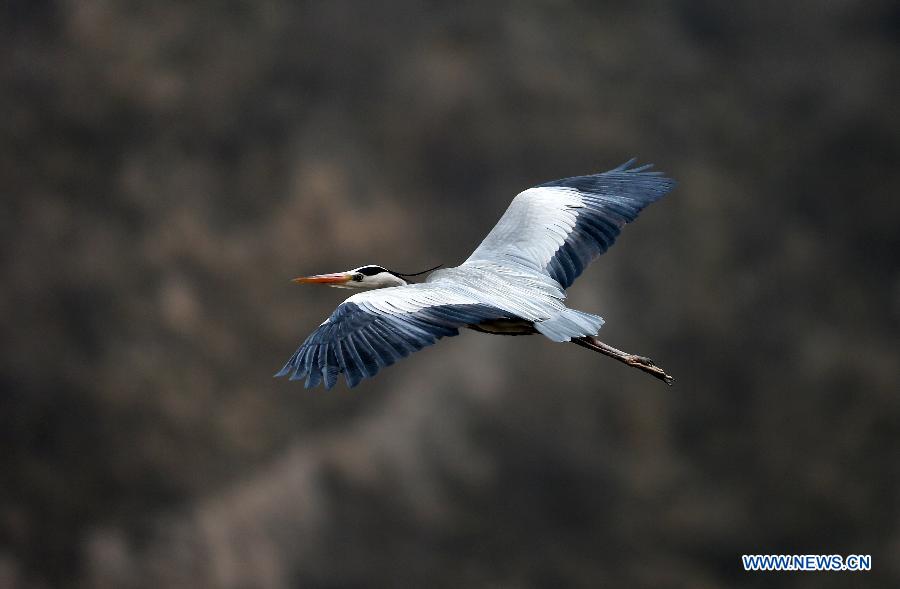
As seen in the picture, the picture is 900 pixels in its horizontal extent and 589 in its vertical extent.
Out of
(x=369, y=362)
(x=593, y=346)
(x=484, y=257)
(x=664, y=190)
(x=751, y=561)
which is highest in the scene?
(x=751, y=561)

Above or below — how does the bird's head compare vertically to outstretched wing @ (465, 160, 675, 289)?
below

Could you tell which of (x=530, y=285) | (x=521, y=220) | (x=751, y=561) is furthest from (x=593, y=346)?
(x=751, y=561)

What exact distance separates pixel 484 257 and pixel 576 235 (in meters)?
0.68

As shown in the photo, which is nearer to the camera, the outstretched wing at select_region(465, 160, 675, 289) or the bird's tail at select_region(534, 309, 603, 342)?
the bird's tail at select_region(534, 309, 603, 342)

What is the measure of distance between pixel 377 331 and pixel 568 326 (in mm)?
1109

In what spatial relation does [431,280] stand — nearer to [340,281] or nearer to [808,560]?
[340,281]

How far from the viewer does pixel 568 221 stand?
10367 millimetres

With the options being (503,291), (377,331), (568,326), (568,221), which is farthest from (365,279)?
(568,326)

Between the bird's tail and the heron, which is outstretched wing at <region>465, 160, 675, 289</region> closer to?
the heron

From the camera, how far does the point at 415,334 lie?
8422 millimetres

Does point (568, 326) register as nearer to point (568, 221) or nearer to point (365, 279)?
point (365, 279)

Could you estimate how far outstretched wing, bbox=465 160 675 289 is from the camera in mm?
10039

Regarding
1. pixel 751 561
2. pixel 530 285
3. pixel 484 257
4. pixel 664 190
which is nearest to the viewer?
pixel 530 285

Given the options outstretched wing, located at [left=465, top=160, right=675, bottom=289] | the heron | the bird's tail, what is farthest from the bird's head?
the bird's tail
